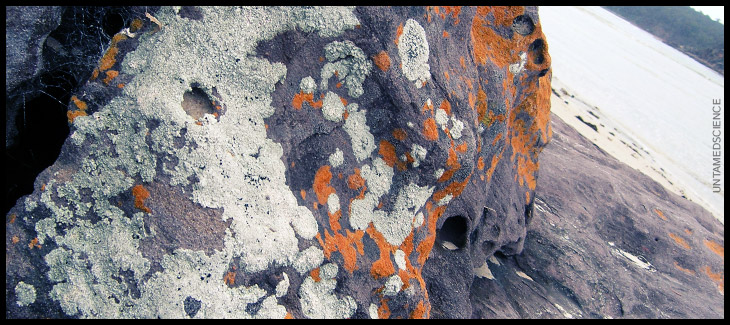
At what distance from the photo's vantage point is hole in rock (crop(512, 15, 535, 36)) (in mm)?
4148

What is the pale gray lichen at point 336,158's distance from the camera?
2791 millimetres

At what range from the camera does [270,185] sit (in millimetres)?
2529

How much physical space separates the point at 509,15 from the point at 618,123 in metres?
11.2

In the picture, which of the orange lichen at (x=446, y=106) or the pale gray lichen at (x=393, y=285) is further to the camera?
the orange lichen at (x=446, y=106)

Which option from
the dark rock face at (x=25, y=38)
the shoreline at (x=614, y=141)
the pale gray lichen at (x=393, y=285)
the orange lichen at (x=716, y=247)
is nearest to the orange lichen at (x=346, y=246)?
the pale gray lichen at (x=393, y=285)

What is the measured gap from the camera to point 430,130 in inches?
113

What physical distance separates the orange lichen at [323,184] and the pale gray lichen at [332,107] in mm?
303

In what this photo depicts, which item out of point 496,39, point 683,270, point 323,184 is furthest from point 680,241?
point 323,184

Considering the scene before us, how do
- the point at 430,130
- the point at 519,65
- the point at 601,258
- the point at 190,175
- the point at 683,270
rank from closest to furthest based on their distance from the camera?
the point at 190,175 < the point at 430,130 < the point at 519,65 < the point at 601,258 < the point at 683,270

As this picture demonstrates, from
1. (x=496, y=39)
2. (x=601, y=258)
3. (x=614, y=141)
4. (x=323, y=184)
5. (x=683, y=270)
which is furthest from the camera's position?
(x=614, y=141)

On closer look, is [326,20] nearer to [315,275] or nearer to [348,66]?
[348,66]

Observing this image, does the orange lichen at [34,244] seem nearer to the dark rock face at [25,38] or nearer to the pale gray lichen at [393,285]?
the dark rock face at [25,38]

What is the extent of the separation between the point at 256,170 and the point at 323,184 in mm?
453

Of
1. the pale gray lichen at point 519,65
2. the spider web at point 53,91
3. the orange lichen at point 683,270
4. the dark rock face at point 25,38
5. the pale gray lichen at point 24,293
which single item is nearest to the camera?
the pale gray lichen at point 24,293
